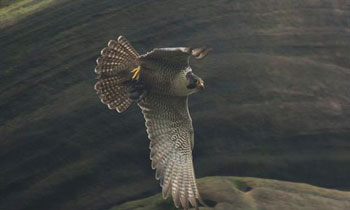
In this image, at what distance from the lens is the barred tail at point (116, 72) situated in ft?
25.2

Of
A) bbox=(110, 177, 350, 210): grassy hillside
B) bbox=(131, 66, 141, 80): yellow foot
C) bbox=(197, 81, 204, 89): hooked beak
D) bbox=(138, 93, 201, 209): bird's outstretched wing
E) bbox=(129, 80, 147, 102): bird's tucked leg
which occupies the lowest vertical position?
bbox=(110, 177, 350, 210): grassy hillside

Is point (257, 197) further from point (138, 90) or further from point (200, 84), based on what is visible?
point (138, 90)

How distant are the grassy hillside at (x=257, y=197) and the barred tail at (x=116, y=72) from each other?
1112mm

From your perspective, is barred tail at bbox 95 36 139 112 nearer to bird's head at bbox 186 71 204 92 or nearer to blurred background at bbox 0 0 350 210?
blurred background at bbox 0 0 350 210

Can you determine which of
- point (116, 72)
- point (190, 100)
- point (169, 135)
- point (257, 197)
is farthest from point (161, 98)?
point (257, 197)

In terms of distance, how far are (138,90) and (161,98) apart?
0.28 m

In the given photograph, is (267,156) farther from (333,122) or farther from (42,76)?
(42,76)

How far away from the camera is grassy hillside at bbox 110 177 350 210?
24.7 ft

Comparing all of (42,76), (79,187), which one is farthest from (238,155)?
(42,76)

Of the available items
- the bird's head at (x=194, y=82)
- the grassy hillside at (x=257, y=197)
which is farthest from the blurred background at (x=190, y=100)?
the bird's head at (x=194, y=82)

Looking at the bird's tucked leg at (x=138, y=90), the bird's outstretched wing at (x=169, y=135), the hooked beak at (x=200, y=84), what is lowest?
the bird's outstretched wing at (x=169, y=135)

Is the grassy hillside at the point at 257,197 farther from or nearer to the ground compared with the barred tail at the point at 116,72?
nearer to the ground

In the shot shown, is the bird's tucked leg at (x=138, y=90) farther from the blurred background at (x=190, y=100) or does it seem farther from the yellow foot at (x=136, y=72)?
the blurred background at (x=190, y=100)

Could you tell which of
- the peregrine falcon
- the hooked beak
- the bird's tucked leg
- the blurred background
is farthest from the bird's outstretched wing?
the hooked beak
